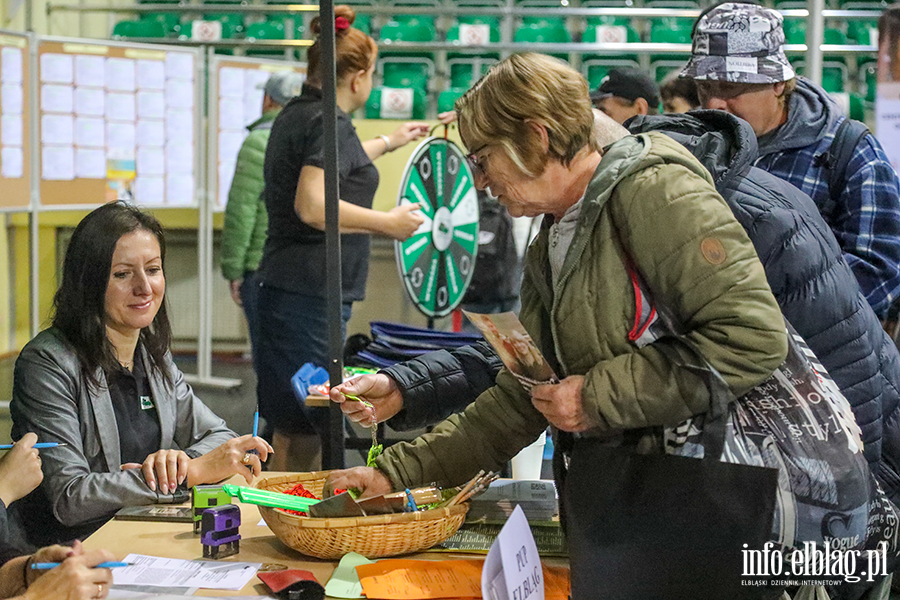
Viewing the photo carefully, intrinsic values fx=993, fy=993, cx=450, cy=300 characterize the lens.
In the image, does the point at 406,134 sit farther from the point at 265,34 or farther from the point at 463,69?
the point at 265,34

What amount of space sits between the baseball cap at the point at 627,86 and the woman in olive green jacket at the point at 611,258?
84.6 inches

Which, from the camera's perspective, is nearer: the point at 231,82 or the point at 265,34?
the point at 231,82

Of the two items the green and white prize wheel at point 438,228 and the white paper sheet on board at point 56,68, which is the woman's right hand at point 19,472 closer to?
the green and white prize wheel at point 438,228

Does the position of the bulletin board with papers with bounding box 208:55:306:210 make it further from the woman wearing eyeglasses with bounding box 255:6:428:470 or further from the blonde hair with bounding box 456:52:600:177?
the blonde hair with bounding box 456:52:600:177

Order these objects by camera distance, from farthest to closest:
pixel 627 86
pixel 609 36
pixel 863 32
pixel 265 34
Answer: pixel 265 34
pixel 609 36
pixel 863 32
pixel 627 86

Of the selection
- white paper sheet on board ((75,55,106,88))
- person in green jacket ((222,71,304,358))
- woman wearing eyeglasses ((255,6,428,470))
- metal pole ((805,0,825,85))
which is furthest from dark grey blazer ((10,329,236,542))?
white paper sheet on board ((75,55,106,88))

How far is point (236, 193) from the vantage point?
4.29 m

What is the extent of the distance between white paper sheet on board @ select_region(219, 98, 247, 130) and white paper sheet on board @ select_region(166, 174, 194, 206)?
405 mm

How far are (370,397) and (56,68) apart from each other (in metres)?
3.93

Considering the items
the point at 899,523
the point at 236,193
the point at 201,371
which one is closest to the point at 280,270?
the point at 236,193

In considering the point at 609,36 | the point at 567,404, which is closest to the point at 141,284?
the point at 567,404

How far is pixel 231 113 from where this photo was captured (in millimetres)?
6086

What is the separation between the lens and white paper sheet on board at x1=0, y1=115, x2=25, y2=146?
15.2 feet

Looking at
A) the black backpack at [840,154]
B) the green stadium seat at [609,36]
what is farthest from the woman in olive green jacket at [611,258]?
the green stadium seat at [609,36]
